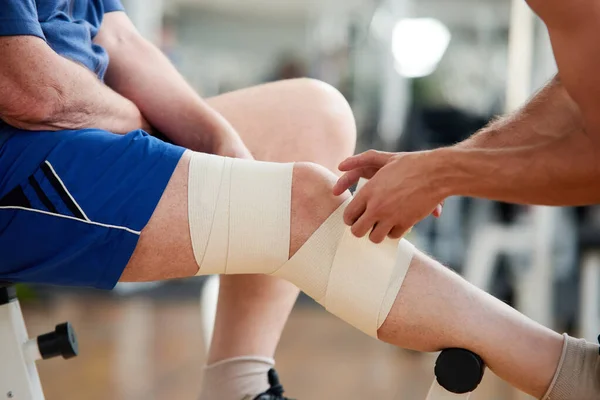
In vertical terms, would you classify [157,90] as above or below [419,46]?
above

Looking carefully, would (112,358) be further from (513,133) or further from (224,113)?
(513,133)

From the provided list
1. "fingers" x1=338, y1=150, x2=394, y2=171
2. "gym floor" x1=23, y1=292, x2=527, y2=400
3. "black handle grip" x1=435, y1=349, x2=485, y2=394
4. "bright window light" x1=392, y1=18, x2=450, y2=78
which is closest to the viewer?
"black handle grip" x1=435, y1=349, x2=485, y2=394

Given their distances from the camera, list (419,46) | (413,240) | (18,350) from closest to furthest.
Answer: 1. (18,350)
2. (413,240)
3. (419,46)

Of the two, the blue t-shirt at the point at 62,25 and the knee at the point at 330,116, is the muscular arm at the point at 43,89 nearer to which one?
the blue t-shirt at the point at 62,25

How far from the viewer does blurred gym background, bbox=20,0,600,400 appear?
8.18ft

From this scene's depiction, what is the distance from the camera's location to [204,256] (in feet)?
3.06

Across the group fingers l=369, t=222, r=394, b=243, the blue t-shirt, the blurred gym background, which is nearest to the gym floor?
the blurred gym background

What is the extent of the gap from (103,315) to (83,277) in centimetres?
285

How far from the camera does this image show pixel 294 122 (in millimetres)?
1194

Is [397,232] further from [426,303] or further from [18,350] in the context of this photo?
[18,350]

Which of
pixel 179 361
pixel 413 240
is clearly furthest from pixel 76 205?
pixel 413 240

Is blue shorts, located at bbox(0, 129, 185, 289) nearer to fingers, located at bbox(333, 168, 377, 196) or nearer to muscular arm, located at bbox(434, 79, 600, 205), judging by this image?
fingers, located at bbox(333, 168, 377, 196)

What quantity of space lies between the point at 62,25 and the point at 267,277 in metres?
0.46

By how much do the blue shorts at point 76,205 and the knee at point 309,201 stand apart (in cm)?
15
